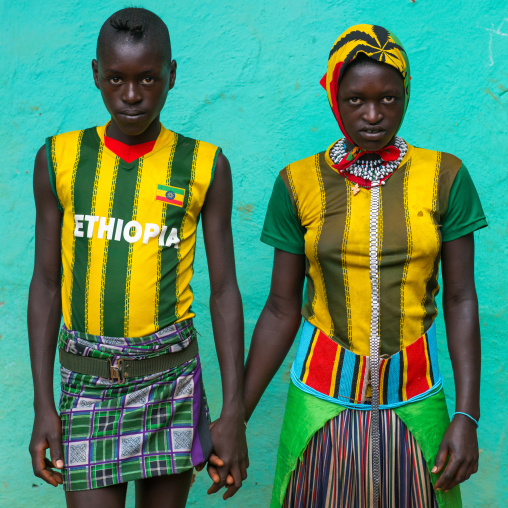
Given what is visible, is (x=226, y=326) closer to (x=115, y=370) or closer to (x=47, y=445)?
(x=115, y=370)

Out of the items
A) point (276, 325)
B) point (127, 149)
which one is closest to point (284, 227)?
point (276, 325)

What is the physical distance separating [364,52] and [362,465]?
1.21 m

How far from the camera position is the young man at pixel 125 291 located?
2.47 meters

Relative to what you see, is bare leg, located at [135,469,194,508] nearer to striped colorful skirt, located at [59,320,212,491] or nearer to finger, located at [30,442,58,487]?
striped colorful skirt, located at [59,320,212,491]

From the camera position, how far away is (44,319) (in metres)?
2.59

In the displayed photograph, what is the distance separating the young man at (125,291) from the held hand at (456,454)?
62 cm

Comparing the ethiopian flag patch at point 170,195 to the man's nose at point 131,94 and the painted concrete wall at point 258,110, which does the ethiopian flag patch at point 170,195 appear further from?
the painted concrete wall at point 258,110

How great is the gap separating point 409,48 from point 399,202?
4.20 feet

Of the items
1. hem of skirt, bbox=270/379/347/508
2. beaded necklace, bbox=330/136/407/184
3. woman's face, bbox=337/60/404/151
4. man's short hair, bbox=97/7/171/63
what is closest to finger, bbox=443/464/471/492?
hem of skirt, bbox=270/379/347/508

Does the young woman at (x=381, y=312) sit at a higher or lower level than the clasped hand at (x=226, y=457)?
higher

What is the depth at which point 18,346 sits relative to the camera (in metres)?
3.59

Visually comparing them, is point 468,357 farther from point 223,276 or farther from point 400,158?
point 223,276

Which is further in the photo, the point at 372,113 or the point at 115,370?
the point at 115,370

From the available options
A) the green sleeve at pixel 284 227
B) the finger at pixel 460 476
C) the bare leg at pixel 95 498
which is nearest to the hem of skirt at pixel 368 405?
the finger at pixel 460 476
